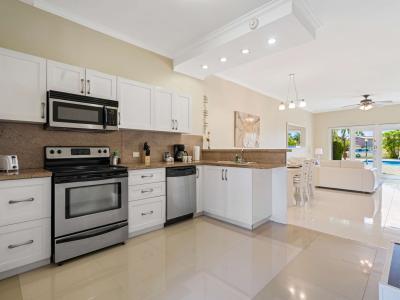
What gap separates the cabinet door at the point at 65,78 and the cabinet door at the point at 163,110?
1085mm

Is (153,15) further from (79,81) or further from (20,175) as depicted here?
(20,175)

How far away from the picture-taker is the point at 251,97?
19.3 ft

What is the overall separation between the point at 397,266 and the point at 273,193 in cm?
223

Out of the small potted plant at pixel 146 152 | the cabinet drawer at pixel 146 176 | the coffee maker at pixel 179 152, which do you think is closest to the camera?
the cabinet drawer at pixel 146 176

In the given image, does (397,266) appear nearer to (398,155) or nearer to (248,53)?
(248,53)

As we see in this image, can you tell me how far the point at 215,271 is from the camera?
2078 millimetres

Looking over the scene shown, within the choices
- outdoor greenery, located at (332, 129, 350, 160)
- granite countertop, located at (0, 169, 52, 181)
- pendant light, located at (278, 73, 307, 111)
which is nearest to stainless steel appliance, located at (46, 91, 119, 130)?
granite countertop, located at (0, 169, 52, 181)

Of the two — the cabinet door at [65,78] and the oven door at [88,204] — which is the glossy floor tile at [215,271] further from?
the cabinet door at [65,78]

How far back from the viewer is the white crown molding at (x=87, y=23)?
8.35ft

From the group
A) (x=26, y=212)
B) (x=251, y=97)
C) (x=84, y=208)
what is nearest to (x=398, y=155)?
(x=251, y=97)

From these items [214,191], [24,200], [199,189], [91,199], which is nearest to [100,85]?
[91,199]

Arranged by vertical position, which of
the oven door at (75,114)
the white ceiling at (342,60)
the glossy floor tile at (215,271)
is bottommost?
the glossy floor tile at (215,271)

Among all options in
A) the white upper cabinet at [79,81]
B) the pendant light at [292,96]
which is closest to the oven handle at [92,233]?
the white upper cabinet at [79,81]

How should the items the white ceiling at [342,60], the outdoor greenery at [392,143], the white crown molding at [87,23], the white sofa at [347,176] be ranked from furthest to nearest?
the outdoor greenery at [392,143]
the white sofa at [347,176]
the white ceiling at [342,60]
the white crown molding at [87,23]
